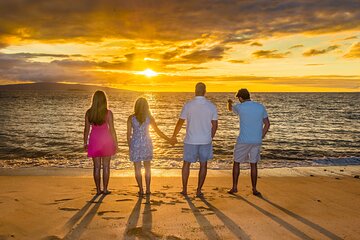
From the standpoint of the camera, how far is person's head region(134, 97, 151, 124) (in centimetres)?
791

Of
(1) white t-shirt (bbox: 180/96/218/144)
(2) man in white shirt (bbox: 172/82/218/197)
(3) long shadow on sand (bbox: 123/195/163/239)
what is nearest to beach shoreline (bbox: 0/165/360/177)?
(2) man in white shirt (bbox: 172/82/218/197)

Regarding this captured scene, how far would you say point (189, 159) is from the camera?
26.6 ft

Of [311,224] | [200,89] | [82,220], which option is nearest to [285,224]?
[311,224]

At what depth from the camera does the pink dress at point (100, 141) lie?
8117 millimetres

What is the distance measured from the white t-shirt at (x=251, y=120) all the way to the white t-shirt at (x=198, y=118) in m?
0.75

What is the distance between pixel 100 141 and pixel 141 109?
114 centimetres

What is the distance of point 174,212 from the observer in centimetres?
680

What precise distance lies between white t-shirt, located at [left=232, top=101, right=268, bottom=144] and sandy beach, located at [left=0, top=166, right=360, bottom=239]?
1.33 metres

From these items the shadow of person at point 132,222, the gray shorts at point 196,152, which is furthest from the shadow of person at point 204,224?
the gray shorts at point 196,152

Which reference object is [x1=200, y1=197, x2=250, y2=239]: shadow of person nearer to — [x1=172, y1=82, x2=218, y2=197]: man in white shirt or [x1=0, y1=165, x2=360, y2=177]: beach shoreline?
[x1=172, y1=82, x2=218, y2=197]: man in white shirt

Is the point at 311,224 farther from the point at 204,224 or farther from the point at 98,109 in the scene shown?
the point at 98,109

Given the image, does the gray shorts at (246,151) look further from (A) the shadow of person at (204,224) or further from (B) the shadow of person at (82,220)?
(B) the shadow of person at (82,220)

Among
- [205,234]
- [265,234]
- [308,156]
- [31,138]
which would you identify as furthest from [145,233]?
[31,138]

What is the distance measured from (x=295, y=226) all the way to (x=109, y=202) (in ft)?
11.6
